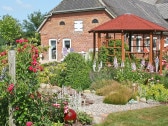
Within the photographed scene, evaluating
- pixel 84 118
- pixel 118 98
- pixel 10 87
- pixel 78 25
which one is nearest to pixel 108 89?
pixel 118 98

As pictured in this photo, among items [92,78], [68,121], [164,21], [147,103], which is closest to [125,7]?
[164,21]

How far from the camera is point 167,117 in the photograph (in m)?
8.84

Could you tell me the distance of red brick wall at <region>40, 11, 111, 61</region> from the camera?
94.2ft

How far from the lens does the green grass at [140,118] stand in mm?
8117

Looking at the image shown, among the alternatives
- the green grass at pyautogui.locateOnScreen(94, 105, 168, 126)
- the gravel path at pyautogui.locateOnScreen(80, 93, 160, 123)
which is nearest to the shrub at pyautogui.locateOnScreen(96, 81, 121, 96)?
the gravel path at pyautogui.locateOnScreen(80, 93, 160, 123)

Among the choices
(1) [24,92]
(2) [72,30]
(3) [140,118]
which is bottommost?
(3) [140,118]

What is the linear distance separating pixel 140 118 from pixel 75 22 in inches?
856

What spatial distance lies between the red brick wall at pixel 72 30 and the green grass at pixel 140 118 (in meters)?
18.9

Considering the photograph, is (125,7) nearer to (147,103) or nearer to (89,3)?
(89,3)

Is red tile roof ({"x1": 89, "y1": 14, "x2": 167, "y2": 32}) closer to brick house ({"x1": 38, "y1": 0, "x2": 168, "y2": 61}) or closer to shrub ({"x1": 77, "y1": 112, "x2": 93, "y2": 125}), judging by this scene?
shrub ({"x1": 77, "y1": 112, "x2": 93, "y2": 125})

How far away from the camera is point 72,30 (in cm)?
2998

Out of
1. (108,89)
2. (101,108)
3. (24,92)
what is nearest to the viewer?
(24,92)

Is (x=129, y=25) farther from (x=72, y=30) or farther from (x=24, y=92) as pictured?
(x=72, y=30)

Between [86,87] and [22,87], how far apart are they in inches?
279
